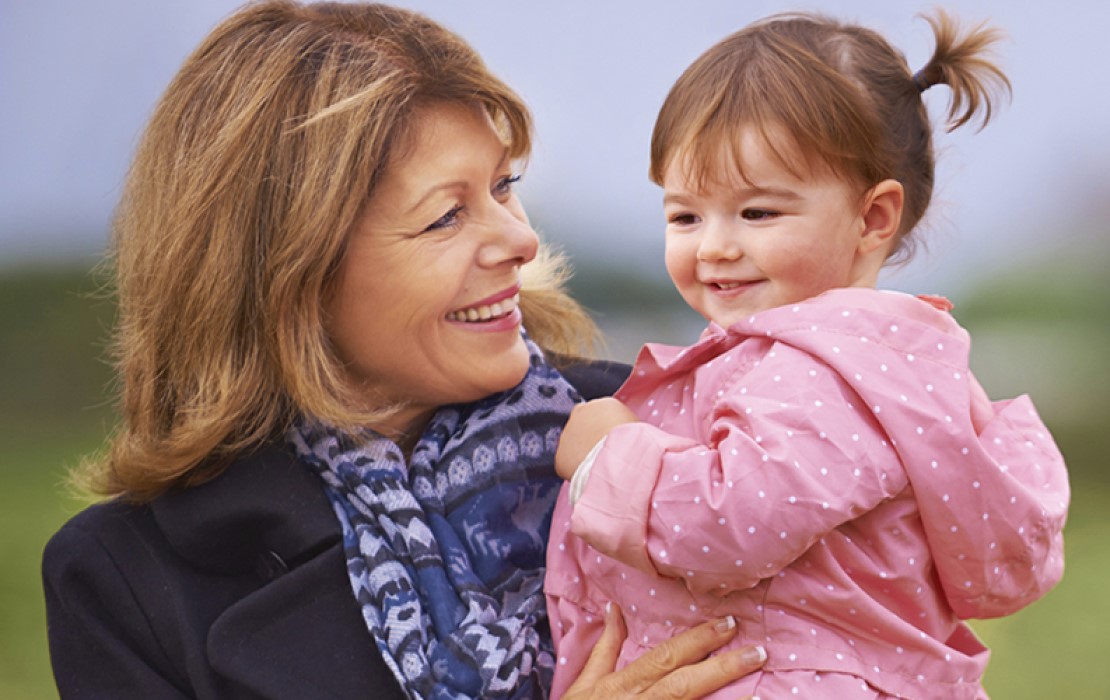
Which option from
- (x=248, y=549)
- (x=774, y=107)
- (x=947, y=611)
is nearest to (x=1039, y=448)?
(x=947, y=611)

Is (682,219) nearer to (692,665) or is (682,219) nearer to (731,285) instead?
(731,285)

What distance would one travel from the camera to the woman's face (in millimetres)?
2115

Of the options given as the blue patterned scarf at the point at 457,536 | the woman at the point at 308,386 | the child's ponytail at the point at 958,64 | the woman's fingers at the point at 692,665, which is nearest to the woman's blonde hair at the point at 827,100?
the child's ponytail at the point at 958,64

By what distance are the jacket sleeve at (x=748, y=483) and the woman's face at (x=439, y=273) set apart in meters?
0.57

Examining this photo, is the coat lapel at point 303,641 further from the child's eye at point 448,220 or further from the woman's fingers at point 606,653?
the child's eye at point 448,220

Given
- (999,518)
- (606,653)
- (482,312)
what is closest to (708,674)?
(606,653)

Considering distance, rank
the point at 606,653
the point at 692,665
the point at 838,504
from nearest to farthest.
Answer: the point at 838,504
the point at 692,665
the point at 606,653

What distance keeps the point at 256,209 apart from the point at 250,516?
0.54 m

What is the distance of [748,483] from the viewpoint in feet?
5.06

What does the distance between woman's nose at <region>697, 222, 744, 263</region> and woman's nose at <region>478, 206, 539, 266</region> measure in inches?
16.8

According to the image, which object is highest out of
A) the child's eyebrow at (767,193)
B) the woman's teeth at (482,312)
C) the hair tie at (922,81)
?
the hair tie at (922,81)

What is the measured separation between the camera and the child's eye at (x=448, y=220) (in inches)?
84.1

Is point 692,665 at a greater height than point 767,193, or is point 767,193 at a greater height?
point 767,193

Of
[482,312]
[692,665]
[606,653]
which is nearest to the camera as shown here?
[692,665]
